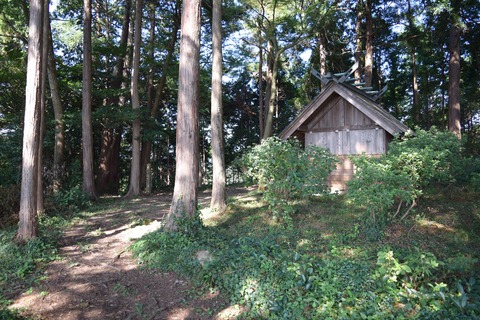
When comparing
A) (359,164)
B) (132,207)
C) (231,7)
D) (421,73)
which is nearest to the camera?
(359,164)

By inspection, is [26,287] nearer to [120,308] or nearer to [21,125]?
[120,308]

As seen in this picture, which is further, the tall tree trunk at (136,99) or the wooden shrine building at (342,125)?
the tall tree trunk at (136,99)

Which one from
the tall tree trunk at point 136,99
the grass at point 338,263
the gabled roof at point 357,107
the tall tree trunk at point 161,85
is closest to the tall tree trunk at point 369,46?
the gabled roof at point 357,107

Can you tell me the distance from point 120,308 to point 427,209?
309 inches

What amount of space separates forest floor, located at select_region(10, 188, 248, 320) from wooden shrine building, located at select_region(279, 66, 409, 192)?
7.80 meters

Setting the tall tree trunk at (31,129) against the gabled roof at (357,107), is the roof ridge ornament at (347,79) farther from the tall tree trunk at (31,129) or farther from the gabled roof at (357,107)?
the tall tree trunk at (31,129)

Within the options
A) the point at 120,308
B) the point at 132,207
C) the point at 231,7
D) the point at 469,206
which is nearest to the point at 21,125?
the point at 132,207

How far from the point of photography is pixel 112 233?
839 cm

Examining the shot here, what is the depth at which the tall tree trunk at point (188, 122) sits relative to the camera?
699 cm

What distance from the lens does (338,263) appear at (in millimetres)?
4973

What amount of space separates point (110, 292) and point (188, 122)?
157 inches

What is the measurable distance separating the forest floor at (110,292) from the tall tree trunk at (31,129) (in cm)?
97

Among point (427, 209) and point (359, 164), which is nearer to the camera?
point (359, 164)

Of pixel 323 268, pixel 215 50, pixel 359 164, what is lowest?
pixel 323 268
